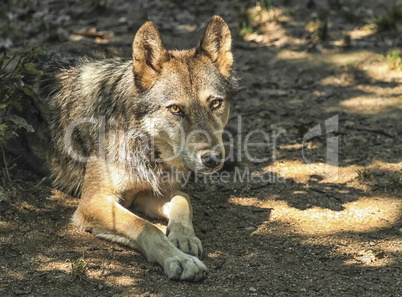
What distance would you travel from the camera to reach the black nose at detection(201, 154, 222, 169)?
4.13 meters

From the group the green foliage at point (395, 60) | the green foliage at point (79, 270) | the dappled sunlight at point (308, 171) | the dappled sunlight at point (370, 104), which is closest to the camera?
the green foliage at point (79, 270)

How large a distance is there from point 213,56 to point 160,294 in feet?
7.01

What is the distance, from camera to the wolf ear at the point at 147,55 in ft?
14.3

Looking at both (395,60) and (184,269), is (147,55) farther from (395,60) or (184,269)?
(395,60)

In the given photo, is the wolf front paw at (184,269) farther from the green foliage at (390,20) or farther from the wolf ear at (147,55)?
the green foliage at (390,20)

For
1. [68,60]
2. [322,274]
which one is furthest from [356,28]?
[322,274]

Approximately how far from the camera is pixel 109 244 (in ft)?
14.6

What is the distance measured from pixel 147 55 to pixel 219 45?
2.21 feet

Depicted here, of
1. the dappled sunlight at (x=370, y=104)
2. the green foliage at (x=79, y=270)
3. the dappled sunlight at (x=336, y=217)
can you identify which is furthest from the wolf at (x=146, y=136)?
the dappled sunlight at (x=370, y=104)

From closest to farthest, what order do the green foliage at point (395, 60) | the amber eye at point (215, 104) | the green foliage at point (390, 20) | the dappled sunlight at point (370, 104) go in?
the amber eye at point (215, 104), the dappled sunlight at point (370, 104), the green foliage at point (395, 60), the green foliage at point (390, 20)

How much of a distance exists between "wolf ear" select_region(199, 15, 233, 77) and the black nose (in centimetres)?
98

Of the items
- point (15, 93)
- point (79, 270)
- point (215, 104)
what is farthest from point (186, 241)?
point (15, 93)

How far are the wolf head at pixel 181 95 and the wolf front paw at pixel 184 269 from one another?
71 centimetres

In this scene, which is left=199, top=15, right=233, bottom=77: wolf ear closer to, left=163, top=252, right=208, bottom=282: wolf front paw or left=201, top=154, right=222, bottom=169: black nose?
left=201, top=154, right=222, bottom=169: black nose
